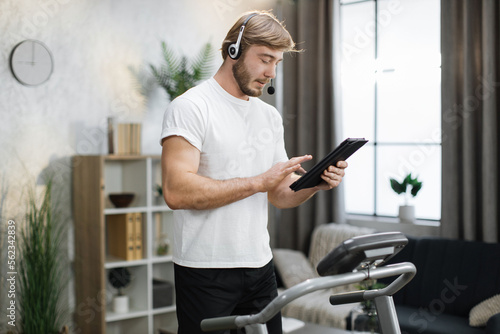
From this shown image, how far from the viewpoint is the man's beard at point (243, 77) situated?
173cm

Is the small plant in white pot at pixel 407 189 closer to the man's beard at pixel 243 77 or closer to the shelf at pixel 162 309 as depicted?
the shelf at pixel 162 309

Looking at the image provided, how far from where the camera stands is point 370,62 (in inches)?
175

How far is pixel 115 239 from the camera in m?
3.91

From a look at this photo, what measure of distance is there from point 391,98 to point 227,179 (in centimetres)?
298

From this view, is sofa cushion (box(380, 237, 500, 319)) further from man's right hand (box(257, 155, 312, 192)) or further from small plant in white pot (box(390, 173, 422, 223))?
man's right hand (box(257, 155, 312, 192))

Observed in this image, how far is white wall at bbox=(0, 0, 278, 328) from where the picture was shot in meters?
3.52

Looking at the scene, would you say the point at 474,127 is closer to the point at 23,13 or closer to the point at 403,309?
the point at 403,309

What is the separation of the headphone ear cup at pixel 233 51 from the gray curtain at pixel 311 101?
108 inches

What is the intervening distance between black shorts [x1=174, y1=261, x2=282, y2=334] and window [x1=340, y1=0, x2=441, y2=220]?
273cm

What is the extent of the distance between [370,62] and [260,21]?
2868mm

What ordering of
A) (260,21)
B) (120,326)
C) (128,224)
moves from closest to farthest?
(260,21) < (128,224) < (120,326)

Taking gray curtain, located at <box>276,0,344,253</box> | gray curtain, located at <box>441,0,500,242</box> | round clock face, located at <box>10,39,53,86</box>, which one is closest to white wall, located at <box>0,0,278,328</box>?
round clock face, located at <box>10,39,53,86</box>

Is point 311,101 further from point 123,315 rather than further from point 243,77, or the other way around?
point 243,77

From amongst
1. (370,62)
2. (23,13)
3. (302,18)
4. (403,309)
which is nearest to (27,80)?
(23,13)
